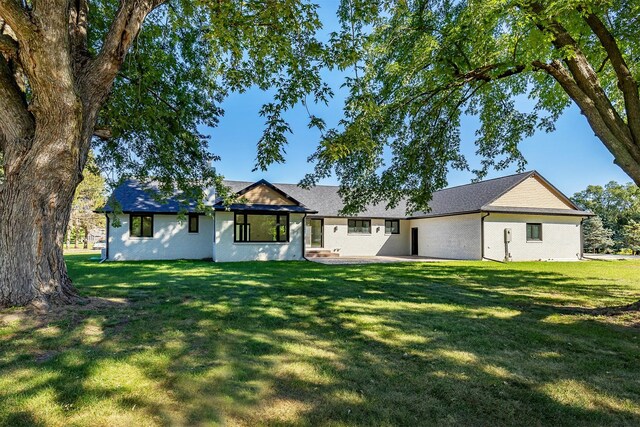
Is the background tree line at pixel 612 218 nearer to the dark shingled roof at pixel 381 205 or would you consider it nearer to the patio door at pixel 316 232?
the dark shingled roof at pixel 381 205

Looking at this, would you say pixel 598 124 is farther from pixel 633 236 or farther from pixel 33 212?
pixel 633 236

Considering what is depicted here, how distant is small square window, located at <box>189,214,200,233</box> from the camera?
18188 millimetres

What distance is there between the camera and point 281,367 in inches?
136

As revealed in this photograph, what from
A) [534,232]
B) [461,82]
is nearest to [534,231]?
[534,232]

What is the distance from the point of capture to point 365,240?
22.3 m

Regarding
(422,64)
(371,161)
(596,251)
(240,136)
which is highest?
(240,136)

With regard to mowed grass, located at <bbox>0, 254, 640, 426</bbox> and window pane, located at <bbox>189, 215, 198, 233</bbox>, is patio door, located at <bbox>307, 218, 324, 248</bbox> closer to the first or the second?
window pane, located at <bbox>189, 215, 198, 233</bbox>

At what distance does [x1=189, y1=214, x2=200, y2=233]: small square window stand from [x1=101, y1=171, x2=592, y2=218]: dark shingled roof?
59 cm

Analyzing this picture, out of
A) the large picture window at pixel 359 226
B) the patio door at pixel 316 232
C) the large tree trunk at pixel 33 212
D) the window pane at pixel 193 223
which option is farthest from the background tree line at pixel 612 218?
the large tree trunk at pixel 33 212

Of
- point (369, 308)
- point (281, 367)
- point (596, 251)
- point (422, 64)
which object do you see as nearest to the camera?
point (281, 367)

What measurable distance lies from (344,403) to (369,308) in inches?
141

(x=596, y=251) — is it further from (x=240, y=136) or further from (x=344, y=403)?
(x=344, y=403)

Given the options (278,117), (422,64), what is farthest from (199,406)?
(422,64)

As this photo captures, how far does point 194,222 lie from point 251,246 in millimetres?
3493
